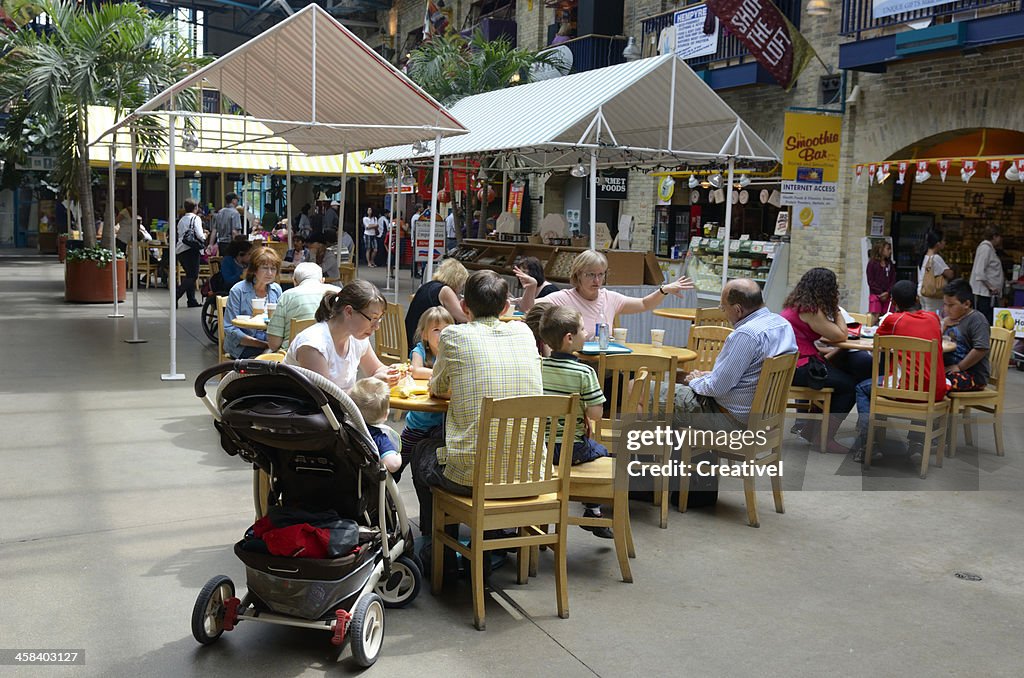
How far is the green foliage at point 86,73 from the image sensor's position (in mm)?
15000

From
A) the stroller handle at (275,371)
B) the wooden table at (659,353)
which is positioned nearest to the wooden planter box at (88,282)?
the wooden table at (659,353)

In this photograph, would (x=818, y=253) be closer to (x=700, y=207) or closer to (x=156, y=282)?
(x=700, y=207)

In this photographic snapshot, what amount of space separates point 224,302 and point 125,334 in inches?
187

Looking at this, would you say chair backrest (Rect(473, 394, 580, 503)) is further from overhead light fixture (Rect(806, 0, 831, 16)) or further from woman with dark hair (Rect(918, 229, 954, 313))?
overhead light fixture (Rect(806, 0, 831, 16))

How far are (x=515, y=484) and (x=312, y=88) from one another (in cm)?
530

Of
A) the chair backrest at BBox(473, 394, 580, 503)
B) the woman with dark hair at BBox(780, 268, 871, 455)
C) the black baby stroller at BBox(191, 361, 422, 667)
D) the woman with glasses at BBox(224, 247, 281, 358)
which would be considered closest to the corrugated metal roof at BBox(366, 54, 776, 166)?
the woman with glasses at BBox(224, 247, 281, 358)

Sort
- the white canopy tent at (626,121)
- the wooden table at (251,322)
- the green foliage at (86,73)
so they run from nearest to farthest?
the wooden table at (251,322) < the white canopy tent at (626,121) < the green foliage at (86,73)

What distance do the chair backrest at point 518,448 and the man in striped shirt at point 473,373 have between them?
0.09m

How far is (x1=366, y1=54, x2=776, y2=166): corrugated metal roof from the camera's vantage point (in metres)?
11.2

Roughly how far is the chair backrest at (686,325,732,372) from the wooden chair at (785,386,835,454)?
700mm

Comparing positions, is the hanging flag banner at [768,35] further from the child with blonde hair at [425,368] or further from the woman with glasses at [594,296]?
the child with blonde hair at [425,368]

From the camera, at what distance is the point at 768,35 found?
15.1 metres

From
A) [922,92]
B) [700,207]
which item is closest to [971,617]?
[922,92]

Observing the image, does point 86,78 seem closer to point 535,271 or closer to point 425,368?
point 535,271
